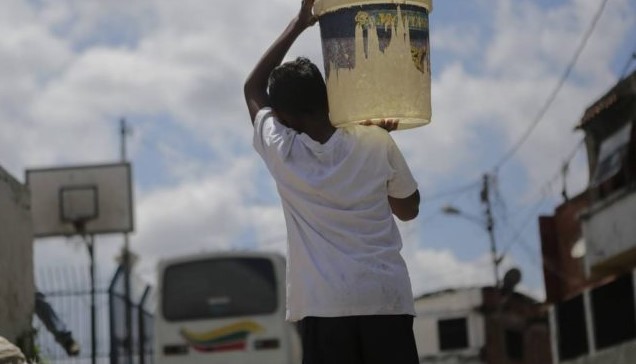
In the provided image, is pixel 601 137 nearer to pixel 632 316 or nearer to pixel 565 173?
pixel 565 173

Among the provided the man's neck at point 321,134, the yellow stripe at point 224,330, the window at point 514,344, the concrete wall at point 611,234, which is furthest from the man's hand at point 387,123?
the window at point 514,344

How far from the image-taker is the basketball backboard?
27.4 metres

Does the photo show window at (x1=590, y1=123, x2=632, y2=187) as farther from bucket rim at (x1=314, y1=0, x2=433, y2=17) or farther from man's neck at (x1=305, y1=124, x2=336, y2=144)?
man's neck at (x1=305, y1=124, x2=336, y2=144)

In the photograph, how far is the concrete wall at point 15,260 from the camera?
11977 millimetres

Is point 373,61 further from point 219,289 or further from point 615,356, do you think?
point 615,356

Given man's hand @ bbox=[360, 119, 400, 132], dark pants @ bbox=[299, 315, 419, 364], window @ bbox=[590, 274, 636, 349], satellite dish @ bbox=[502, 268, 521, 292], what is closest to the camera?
dark pants @ bbox=[299, 315, 419, 364]

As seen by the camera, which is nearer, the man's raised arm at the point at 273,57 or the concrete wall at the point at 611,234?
the man's raised arm at the point at 273,57

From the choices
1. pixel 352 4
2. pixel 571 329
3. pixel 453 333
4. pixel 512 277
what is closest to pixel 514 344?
pixel 453 333

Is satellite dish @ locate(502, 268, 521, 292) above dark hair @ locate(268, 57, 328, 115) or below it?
above

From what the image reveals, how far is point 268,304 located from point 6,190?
809 centimetres

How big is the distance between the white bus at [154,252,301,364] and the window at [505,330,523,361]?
3192cm

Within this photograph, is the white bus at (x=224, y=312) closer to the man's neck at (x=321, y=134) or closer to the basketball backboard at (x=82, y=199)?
the basketball backboard at (x=82, y=199)

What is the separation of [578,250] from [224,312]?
13887 millimetres

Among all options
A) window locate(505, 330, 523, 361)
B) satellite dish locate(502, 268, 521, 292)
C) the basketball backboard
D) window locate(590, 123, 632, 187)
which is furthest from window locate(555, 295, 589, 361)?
window locate(505, 330, 523, 361)
